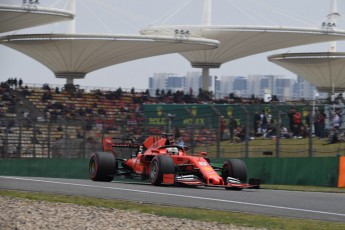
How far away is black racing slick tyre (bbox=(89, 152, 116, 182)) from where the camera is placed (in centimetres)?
2158

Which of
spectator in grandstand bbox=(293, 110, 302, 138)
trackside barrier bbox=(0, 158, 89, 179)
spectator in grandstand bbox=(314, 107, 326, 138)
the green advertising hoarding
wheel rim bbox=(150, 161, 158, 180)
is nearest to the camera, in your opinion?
wheel rim bbox=(150, 161, 158, 180)

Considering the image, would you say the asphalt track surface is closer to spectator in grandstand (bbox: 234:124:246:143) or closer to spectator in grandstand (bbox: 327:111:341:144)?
spectator in grandstand (bbox: 327:111:341:144)

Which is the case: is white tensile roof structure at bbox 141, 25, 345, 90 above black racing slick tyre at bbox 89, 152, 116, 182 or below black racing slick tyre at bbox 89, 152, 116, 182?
above

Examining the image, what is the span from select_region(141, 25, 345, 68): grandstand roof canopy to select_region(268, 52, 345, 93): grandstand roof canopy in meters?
1.84

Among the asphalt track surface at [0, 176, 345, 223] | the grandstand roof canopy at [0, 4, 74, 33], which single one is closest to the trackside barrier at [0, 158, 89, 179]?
the asphalt track surface at [0, 176, 345, 223]

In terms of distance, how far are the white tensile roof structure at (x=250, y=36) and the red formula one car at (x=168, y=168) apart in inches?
1678

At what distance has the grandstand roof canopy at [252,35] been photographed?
227 feet

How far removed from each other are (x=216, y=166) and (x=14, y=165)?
12.6 m

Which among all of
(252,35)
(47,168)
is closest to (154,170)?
(47,168)

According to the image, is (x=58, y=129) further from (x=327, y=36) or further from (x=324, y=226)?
(x=327, y=36)

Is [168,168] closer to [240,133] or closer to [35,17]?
[240,133]

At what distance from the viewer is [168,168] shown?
19531 mm

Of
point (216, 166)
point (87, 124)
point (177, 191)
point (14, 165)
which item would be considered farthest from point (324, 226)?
point (14, 165)

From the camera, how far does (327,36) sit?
70.9 metres
